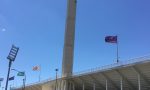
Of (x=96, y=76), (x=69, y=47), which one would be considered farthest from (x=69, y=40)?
(x=96, y=76)

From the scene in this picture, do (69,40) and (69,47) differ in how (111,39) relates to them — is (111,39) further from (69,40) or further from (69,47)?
(69,40)

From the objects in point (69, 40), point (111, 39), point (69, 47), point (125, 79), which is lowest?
point (125, 79)

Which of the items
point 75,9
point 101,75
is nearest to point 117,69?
point 101,75

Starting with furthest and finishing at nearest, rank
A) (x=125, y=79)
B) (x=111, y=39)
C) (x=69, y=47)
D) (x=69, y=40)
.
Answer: (x=69, y=40)
(x=69, y=47)
(x=125, y=79)
(x=111, y=39)

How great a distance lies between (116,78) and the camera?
64.4 meters

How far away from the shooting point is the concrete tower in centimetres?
8415

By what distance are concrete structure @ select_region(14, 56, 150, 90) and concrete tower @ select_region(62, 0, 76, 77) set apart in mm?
4665

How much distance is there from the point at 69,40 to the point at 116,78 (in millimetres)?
28004

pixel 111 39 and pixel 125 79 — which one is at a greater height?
pixel 111 39

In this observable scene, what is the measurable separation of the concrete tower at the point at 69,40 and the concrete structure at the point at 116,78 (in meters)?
4.67

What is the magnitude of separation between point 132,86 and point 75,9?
3636 centimetres

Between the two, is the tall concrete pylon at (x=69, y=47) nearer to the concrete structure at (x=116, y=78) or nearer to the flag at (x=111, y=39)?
the concrete structure at (x=116, y=78)

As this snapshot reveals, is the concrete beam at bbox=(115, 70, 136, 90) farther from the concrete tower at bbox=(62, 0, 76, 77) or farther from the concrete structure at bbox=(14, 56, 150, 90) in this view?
the concrete tower at bbox=(62, 0, 76, 77)

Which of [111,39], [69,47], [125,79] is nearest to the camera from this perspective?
[111,39]
